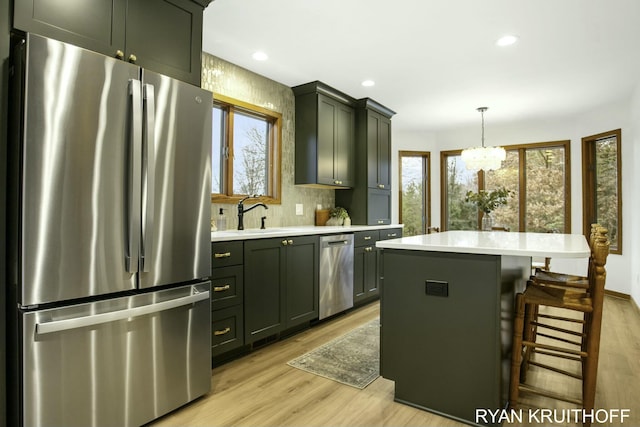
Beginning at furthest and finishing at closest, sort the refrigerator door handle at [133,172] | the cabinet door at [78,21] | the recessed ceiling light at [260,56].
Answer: the recessed ceiling light at [260,56] → the refrigerator door handle at [133,172] → the cabinet door at [78,21]

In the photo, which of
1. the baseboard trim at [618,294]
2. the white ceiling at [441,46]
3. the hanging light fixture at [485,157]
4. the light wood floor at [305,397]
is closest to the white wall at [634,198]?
the baseboard trim at [618,294]

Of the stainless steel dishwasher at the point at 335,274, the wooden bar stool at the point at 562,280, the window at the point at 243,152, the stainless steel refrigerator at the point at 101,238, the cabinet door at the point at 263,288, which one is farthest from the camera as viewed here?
the stainless steel dishwasher at the point at 335,274

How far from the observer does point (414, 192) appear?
21.8 ft

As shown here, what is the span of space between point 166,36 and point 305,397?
2.25m

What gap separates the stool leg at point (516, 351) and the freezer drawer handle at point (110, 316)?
171cm

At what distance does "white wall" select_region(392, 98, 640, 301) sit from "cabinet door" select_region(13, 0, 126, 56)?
4.95 m

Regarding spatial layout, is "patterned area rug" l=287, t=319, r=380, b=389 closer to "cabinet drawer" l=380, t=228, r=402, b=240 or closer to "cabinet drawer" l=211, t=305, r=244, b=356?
"cabinet drawer" l=211, t=305, r=244, b=356

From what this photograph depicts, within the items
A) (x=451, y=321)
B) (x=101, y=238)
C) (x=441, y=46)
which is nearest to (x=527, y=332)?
(x=451, y=321)

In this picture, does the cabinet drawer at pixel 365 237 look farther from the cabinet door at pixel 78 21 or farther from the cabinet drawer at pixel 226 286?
the cabinet door at pixel 78 21

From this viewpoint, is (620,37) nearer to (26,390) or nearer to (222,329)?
(222,329)

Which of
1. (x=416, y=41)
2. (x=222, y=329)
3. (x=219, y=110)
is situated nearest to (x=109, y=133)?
(x=222, y=329)

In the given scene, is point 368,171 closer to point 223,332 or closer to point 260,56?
point 260,56

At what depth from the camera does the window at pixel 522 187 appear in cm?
573

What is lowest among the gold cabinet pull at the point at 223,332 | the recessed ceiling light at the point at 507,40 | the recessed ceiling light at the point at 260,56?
the gold cabinet pull at the point at 223,332
